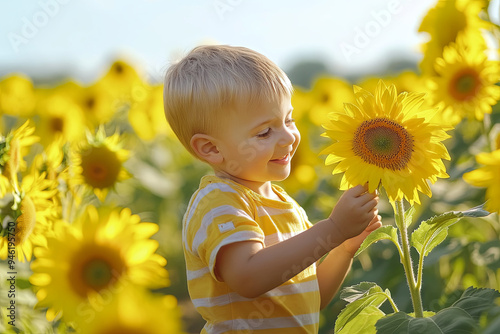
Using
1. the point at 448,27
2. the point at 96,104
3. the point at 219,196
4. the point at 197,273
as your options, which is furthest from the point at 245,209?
the point at 96,104

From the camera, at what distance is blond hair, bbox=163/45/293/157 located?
122cm

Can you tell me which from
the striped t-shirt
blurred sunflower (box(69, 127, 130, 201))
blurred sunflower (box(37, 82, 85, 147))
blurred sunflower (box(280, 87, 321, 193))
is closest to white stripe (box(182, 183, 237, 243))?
the striped t-shirt

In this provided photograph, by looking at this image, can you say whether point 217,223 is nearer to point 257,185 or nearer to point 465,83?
point 257,185

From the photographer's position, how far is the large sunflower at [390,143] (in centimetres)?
111

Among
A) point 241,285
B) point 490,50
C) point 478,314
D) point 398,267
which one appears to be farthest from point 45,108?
point 478,314

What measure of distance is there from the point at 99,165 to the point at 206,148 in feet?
2.60

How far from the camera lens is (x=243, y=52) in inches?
52.2

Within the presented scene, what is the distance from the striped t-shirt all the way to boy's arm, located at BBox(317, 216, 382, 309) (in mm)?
117

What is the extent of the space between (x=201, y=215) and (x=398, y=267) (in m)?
1.16

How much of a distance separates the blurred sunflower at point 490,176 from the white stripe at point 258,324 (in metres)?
0.42

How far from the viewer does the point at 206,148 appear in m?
1.28

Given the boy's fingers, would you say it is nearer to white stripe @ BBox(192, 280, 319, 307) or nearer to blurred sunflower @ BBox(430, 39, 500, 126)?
white stripe @ BBox(192, 280, 319, 307)

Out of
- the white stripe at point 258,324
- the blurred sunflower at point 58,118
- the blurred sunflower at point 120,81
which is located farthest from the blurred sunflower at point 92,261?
the blurred sunflower at point 120,81

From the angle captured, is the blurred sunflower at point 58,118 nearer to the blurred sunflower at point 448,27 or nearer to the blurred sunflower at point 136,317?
the blurred sunflower at point 448,27
